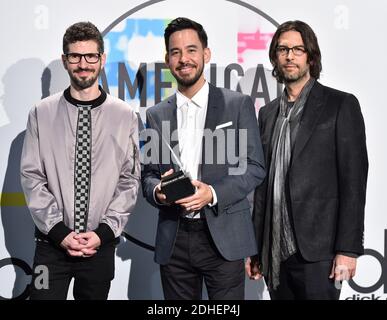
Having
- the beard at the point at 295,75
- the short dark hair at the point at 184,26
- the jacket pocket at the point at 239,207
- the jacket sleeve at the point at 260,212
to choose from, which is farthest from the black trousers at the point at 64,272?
the beard at the point at 295,75

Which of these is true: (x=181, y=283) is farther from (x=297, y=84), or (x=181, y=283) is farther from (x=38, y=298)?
(x=297, y=84)

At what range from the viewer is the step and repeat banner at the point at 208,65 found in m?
3.35

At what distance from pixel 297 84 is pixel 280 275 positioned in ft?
2.91

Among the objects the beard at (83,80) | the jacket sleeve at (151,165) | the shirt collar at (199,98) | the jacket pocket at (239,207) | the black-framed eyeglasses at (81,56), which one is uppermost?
the black-framed eyeglasses at (81,56)

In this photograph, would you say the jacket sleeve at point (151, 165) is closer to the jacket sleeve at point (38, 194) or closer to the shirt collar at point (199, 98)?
the shirt collar at point (199, 98)

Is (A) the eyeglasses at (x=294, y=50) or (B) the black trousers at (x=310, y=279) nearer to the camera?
(B) the black trousers at (x=310, y=279)

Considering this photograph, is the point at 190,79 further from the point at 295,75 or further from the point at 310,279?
the point at 310,279

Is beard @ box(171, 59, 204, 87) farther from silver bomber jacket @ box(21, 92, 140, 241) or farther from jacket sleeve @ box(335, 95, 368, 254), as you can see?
jacket sleeve @ box(335, 95, 368, 254)

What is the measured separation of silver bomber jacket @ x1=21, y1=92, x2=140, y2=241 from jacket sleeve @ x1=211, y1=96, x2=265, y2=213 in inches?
18.4

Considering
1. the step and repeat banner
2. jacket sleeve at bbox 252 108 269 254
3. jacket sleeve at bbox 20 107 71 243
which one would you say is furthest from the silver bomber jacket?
the step and repeat banner

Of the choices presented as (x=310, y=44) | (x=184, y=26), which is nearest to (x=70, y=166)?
(x=184, y=26)

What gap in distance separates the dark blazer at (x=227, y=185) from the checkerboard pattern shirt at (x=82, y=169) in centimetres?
28

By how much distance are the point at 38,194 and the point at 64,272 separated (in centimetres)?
38

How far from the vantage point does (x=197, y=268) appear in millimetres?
2557
